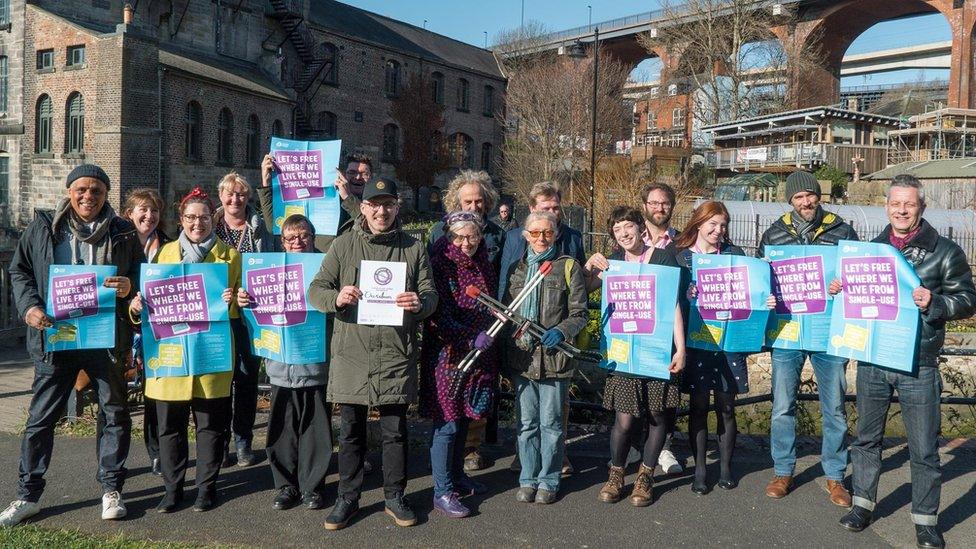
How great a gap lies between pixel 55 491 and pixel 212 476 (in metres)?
1.30

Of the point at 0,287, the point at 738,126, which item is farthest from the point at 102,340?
the point at 738,126

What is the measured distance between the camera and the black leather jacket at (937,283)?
476 cm

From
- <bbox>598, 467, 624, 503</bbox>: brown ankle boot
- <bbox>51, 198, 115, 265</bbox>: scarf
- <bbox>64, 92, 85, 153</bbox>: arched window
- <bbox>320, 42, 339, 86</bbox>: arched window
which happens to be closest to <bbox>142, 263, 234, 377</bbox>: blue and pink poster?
<bbox>51, 198, 115, 265</bbox>: scarf

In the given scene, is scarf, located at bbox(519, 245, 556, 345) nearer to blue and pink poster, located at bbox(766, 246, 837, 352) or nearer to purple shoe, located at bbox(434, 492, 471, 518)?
purple shoe, located at bbox(434, 492, 471, 518)

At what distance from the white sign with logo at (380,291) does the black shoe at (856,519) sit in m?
3.28

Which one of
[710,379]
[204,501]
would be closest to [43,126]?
[204,501]

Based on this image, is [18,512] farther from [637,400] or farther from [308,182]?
[637,400]

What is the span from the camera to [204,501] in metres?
5.20

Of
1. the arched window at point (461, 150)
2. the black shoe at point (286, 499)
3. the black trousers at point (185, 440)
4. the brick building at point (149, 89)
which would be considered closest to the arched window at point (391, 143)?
the arched window at point (461, 150)

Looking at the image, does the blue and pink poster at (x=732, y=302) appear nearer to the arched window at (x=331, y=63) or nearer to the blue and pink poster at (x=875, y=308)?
the blue and pink poster at (x=875, y=308)

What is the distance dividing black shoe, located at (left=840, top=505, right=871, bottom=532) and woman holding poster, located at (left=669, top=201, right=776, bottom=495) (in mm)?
867

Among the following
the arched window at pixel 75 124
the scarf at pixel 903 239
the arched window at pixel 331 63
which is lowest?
the scarf at pixel 903 239

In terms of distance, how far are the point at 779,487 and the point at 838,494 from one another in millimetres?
402

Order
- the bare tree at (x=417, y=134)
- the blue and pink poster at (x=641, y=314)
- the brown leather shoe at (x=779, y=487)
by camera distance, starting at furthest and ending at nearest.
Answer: the bare tree at (x=417, y=134) → the brown leather shoe at (x=779, y=487) → the blue and pink poster at (x=641, y=314)
